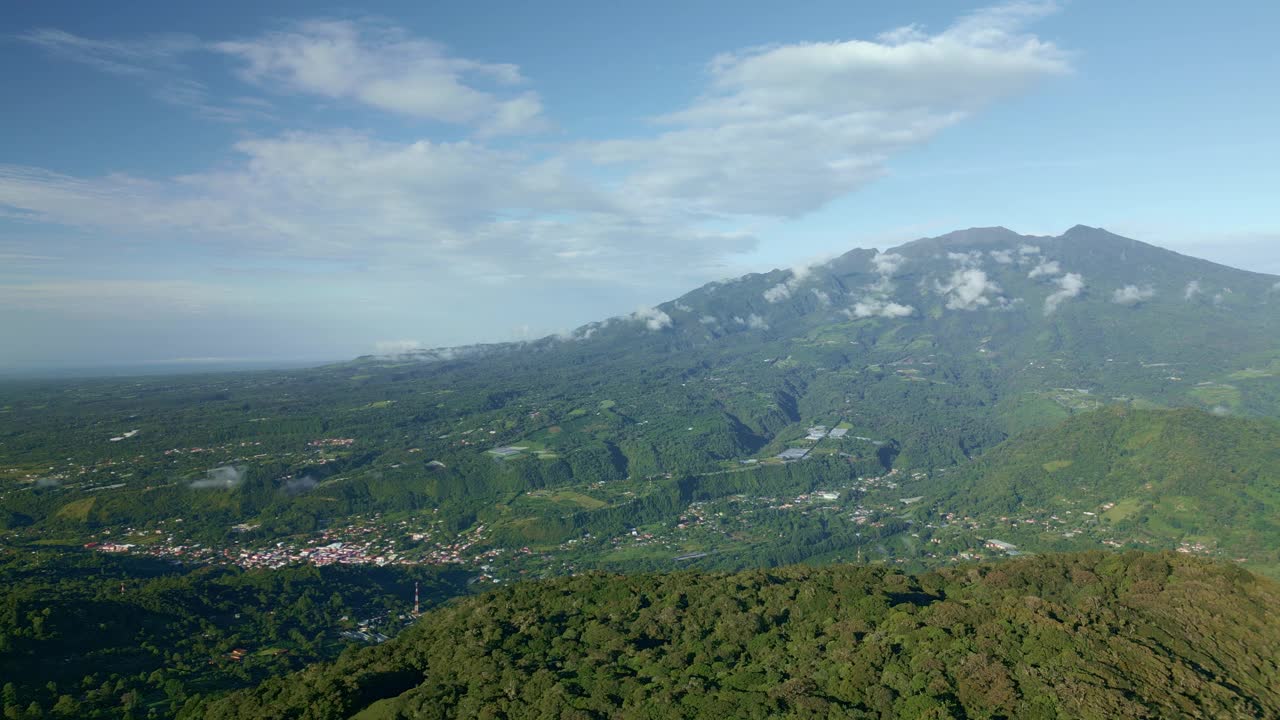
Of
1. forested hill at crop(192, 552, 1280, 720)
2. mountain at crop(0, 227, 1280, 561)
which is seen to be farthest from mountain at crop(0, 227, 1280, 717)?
mountain at crop(0, 227, 1280, 561)

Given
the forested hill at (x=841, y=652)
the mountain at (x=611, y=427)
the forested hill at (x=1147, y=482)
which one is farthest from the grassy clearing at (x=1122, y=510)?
the forested hill at (x=841, y=652)

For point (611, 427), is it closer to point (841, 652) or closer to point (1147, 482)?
point (1147, 482)

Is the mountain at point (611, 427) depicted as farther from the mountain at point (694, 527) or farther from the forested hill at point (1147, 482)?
the forested hill at point (1147, 482)

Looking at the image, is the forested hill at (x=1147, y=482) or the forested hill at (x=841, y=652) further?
the forested hill at (x=1147, y=482)

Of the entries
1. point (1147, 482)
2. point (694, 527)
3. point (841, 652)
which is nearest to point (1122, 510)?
point (1147, 482)

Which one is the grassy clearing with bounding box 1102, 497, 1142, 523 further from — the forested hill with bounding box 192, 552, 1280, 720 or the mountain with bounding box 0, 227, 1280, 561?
the forested hill with bounding box 192, 552, 1280, 720
